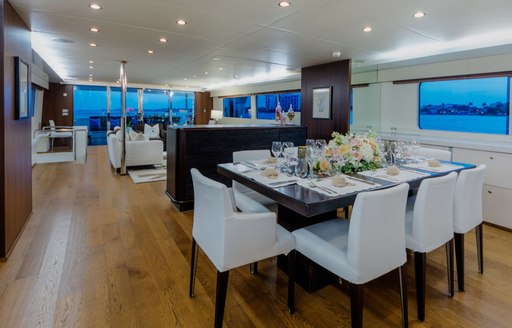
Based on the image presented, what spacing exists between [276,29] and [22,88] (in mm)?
2819

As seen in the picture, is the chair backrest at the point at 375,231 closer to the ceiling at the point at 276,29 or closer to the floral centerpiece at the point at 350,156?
the floral centerpiece at the point at 350,156

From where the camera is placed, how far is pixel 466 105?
4.63 meters

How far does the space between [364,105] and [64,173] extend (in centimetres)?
628

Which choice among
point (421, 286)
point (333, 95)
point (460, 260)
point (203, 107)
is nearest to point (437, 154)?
point (460, 260)

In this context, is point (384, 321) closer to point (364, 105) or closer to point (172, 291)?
point (172, 291)

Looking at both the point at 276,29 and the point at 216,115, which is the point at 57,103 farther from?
the point at 276,29

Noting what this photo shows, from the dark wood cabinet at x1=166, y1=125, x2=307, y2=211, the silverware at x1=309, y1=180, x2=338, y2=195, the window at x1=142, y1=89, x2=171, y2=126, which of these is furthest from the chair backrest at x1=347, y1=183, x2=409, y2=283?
the window at x1=142, y1=89, x2=171, y2=126

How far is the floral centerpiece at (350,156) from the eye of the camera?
2.43 metres

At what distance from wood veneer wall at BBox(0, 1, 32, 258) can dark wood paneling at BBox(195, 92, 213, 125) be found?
1005cm

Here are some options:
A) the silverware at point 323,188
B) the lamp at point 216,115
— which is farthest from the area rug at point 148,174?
the lamp at point 216,115

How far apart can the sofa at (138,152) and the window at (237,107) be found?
467 centimetres

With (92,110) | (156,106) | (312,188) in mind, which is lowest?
(312,188)

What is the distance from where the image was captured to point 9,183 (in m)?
2.83

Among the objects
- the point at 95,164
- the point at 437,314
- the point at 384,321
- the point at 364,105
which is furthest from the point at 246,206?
the point at 95,164
